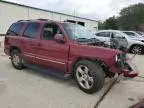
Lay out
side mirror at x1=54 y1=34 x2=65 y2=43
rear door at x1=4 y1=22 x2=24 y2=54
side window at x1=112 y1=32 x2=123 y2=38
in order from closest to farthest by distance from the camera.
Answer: side mirror at x1=54 y1=34 x2=65 y2=43, rear door at x1=4 y1=22 x2=24 y2=54, side window at x1=112 y1=32 x2=123 y2=38

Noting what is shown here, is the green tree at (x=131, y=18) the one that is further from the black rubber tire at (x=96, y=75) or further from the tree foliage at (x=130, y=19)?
the black rubber tire at (x=96, y=75)

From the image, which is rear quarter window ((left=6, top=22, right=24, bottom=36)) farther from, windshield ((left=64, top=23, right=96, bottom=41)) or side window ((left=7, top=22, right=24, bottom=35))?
windshield ((left=64, top=23, right=96, bottom=41))

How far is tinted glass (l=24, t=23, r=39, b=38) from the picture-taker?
755 cm

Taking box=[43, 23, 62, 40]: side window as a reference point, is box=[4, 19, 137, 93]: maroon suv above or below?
below

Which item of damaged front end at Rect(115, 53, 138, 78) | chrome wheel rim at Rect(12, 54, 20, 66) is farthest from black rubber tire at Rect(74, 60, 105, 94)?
chrome wheel rim at Rect(12, 54, 20, 66)

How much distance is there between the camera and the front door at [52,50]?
21.1 feet

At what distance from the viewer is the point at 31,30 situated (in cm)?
783

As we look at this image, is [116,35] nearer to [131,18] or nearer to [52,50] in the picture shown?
[52,50]

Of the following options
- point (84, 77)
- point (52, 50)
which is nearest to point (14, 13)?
point (52, 50)

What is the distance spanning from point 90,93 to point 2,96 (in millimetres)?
2147

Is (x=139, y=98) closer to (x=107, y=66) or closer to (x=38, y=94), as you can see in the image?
(x=107, y=66)

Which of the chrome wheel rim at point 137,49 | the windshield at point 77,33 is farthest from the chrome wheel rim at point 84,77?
the chrome wheel rim at point 137,49

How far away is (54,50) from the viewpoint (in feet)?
21.8

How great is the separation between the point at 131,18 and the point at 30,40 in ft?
242
